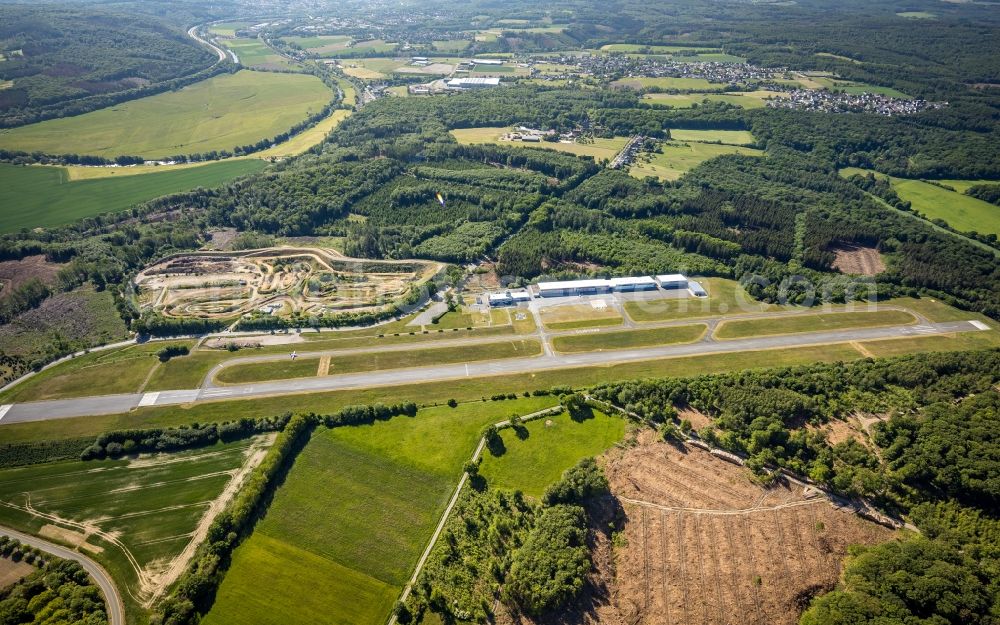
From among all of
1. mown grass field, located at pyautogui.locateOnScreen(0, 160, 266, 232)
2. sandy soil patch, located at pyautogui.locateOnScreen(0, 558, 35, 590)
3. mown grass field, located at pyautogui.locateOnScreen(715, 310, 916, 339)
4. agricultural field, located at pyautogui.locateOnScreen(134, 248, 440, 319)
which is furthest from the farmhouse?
mown grass field, located at pyautogui.locateOnScreen(0, 160, 266, 232)

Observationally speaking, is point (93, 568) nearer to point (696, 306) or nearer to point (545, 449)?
point (545, 449)

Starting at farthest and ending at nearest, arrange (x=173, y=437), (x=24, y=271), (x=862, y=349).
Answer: (x=24, y=271) → (x=862, y=349) → (x=173, y=437)

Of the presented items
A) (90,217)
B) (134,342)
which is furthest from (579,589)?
(90,217)

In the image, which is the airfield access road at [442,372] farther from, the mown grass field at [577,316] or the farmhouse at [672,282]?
the farmhouse at [672,282]

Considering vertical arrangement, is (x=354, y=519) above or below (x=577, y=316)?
below

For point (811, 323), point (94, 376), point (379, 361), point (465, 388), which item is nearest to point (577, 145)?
point (811, 323)

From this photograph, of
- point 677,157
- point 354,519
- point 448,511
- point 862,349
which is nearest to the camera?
point 354,519
